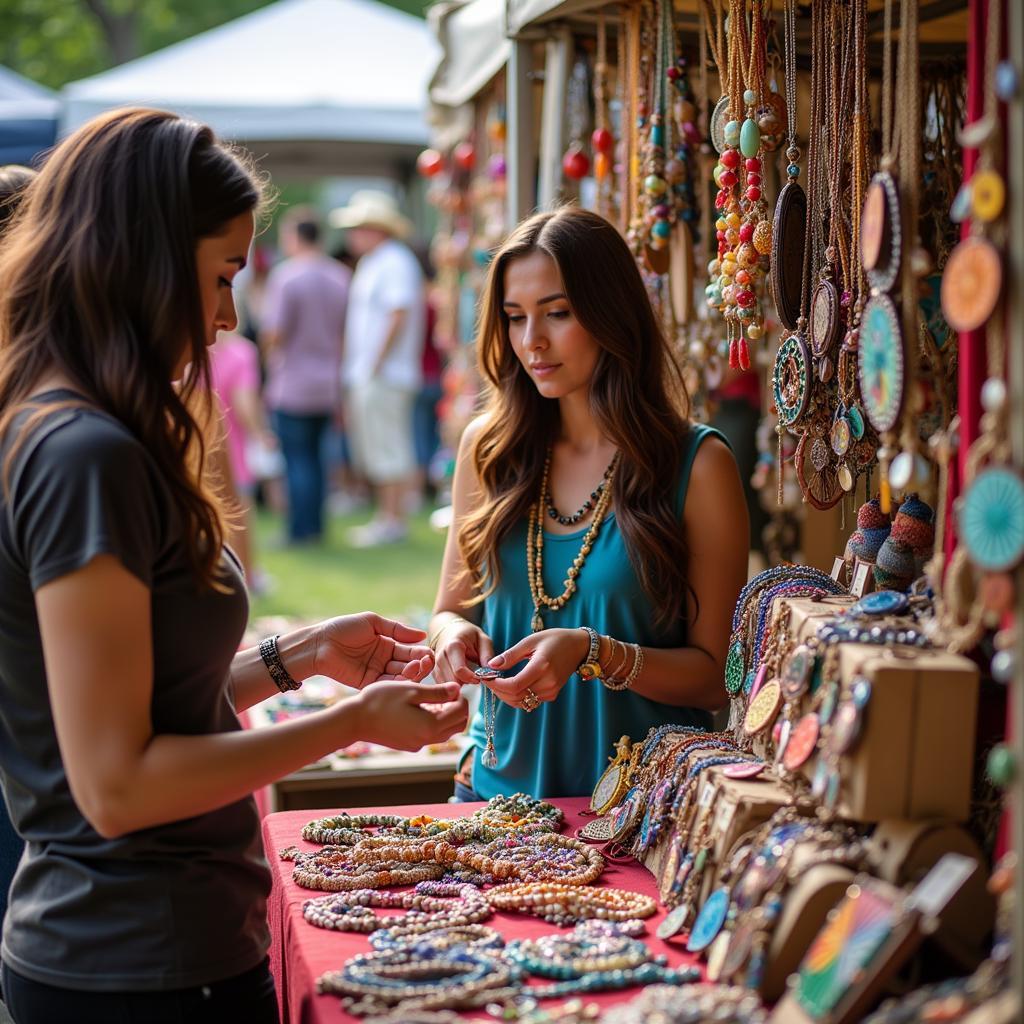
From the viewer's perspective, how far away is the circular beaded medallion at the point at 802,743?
5.05 ft

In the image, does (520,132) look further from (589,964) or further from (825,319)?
(589,964)

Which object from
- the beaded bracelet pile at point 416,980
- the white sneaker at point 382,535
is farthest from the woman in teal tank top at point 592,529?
the white sneaker at point 382,535

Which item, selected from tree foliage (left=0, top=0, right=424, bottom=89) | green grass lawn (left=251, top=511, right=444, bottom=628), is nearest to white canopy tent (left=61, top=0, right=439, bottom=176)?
green grass lawn (left=251, top=511, right=444, bottom=628)

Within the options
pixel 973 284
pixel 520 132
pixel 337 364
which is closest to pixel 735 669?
pixel 973 284

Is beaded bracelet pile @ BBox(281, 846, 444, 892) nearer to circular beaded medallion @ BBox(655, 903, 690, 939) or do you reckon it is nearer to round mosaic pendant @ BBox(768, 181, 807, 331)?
circular beaded medallion @ BBox(655, 903, 690, 939)

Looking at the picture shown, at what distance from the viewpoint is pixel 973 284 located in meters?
1.24

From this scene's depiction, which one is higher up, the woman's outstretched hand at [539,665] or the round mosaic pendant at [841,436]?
the round mosaic pendant at [841,436]

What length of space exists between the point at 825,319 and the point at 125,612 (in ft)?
3.61

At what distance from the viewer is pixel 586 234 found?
2328 millimetres

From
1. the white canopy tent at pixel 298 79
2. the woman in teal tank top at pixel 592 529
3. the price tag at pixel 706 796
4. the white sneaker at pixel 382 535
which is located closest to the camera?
the price tag at pixel 706 796

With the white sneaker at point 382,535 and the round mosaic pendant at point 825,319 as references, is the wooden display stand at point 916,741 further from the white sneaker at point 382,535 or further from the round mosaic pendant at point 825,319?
the white sneaker at point 382,535

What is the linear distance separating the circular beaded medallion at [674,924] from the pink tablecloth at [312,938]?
0.4 inches

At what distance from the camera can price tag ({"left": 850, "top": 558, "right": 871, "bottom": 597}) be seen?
1.84 meters

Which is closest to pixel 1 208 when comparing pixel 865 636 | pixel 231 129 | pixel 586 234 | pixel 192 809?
pixel 586 234
